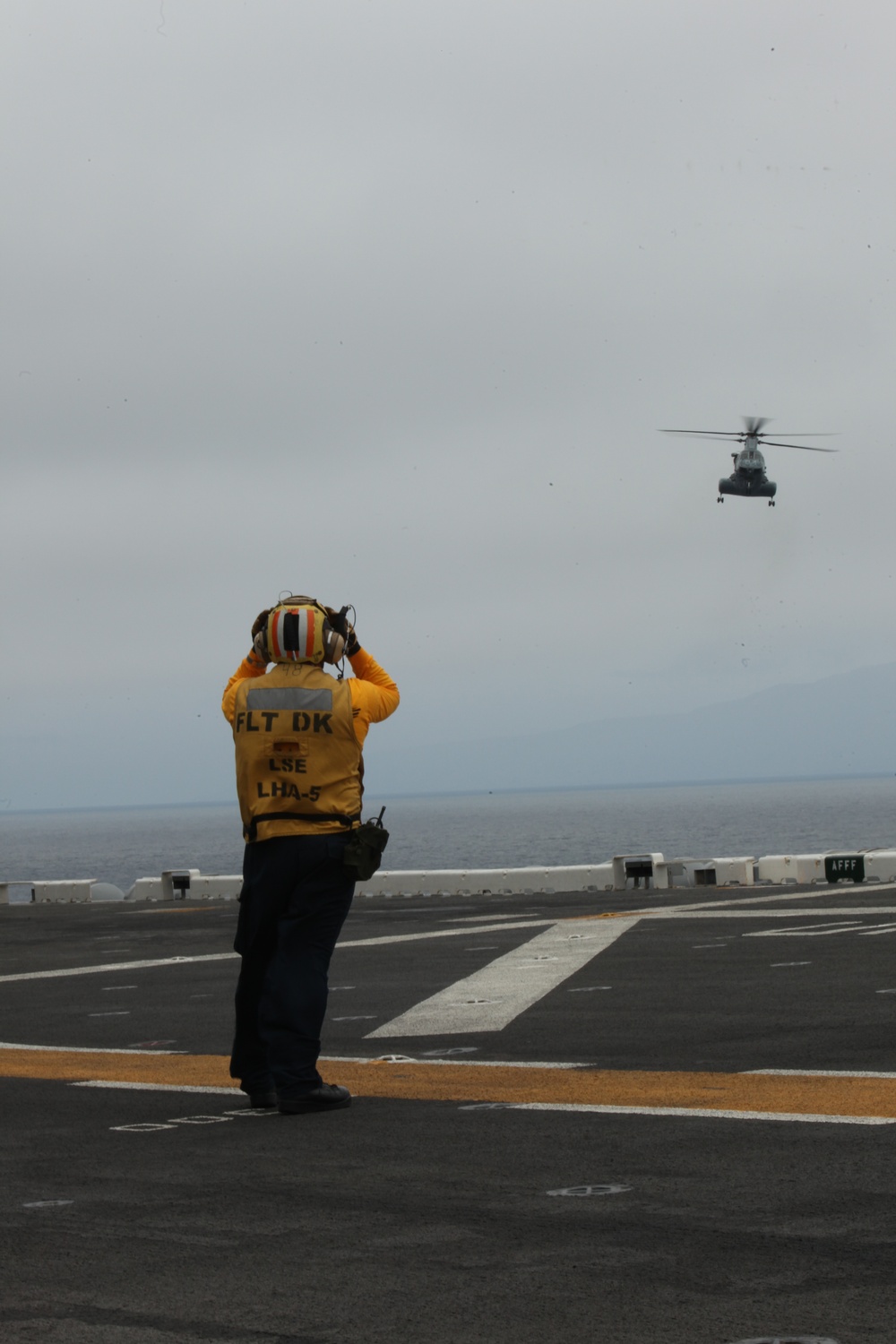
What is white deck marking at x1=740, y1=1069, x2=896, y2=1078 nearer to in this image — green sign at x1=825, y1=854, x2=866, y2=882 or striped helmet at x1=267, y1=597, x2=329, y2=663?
striped helmet at x1=267, y1=597, x2=329, y2=663

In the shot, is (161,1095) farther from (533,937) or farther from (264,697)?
(533,937)

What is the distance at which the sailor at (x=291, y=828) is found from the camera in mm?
7359

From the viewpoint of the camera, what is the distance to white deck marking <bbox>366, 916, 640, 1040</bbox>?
10.2 m

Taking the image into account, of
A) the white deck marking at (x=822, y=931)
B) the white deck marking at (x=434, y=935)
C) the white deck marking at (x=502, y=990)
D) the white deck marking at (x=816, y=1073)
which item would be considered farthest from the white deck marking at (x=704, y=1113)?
the white deck marking at (x=434, y=935)

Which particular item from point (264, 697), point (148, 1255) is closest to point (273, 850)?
point (264, 697)

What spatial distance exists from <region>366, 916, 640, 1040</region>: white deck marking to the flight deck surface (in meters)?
0.06

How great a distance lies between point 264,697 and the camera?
747 cm

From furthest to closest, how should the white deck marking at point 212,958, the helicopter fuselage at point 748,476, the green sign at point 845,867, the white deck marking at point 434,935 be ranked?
the helicopter fuselage at point 748,476 < the green sign at point 845,867 < the white deck marking at point 434,935 < the white deck marking at point 212,958

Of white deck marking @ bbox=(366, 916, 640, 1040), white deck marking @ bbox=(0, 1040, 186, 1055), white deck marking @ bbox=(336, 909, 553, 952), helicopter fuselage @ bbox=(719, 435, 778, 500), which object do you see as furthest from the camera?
helicopter fuselage @ bbox=(719, 435, 778, 500)

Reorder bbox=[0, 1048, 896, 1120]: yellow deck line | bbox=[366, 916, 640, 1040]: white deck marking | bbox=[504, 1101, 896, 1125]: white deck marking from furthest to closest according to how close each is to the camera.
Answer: bbox=[366, 916, 640, 1040]: white deck marking → bbox=[0, 1048, 896, 1120]: yellow deck line → bbox=[504, 1101, 896, 1125]: white deck marking

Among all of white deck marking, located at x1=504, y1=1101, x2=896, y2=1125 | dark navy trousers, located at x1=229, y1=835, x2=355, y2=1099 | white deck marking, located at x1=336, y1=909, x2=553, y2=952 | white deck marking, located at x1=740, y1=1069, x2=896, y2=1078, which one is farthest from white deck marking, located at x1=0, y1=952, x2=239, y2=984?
white deck marking, located at x1=504, y1=1101, x2=896, y2=1125

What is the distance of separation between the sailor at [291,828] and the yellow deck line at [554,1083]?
63 centimetres

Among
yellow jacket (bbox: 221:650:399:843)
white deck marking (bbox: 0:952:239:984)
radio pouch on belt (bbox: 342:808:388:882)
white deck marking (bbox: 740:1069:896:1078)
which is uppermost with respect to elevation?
yellow jacket (bbox: 221:650:399:843)

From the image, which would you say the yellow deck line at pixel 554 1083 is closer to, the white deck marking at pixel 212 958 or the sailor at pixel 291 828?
the sailor at pixel 291 828
